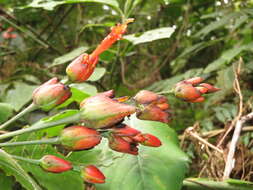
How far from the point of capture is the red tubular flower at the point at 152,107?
0.82 metres

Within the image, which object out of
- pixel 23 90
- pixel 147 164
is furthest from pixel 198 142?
pixel 23 90

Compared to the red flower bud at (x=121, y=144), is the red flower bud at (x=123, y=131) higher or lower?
higher

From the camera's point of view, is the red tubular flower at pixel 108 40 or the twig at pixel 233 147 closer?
the red tubular flower at pixel 108 40

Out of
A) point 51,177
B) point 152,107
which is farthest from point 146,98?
point 51,177

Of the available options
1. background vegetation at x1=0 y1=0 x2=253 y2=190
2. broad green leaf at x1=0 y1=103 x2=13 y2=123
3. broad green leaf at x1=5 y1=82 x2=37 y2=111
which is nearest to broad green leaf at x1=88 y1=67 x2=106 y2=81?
background vegetation at x1=0 y1=0 x2=253 y2=190

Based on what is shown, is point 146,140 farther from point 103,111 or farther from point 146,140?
point 103,111

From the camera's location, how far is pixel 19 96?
150 cm

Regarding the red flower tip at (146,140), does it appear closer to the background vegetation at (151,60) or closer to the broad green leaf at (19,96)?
the background vegetation at (151,60)

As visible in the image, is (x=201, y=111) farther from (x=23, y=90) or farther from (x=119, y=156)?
(x=119, y=156)

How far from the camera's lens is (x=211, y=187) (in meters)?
1.08

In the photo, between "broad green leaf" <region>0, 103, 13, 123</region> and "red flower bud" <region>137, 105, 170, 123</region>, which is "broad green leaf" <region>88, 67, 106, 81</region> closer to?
"broad green leaf" <region>0, 103, 13, 123</region>

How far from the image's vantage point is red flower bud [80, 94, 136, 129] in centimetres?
72

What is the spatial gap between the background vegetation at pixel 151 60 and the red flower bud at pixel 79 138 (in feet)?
1.06

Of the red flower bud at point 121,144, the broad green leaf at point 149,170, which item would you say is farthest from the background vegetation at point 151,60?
the red flower bud at point 121,144
